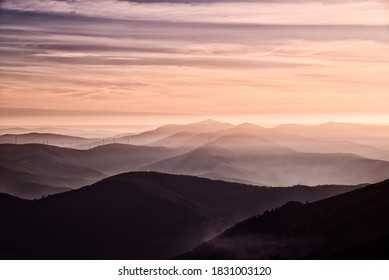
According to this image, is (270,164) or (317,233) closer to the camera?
(317,233)

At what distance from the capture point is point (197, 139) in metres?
25.4

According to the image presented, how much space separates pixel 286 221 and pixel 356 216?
7.35 feet

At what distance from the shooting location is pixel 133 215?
2666cm

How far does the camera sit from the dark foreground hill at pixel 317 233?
19797 mm

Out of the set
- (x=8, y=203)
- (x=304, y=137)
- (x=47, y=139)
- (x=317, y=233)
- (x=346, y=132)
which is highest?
(x=47, y=139)

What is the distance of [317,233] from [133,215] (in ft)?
24.1

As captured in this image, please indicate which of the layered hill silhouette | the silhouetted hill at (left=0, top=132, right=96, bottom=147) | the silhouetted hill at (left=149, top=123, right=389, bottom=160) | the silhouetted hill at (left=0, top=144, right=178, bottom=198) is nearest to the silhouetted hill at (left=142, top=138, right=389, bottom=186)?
the layered hill silhouette

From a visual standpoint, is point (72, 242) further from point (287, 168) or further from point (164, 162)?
point (287, 168)

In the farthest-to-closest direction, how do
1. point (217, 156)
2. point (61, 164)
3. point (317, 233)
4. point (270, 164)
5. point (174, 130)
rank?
point (61, 164)
point (217, 156)
point (270, 164)
point (174, 130)
point (317, 233)

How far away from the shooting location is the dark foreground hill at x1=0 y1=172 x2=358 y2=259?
22641mm

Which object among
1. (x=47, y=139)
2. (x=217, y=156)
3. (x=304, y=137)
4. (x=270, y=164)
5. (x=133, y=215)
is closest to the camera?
(x=47, y=139)

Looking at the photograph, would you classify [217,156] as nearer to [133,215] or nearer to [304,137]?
[133,215]

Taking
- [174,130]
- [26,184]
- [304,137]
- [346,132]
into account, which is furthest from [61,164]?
[346,132]

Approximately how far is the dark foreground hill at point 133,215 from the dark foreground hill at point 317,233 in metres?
1.56
